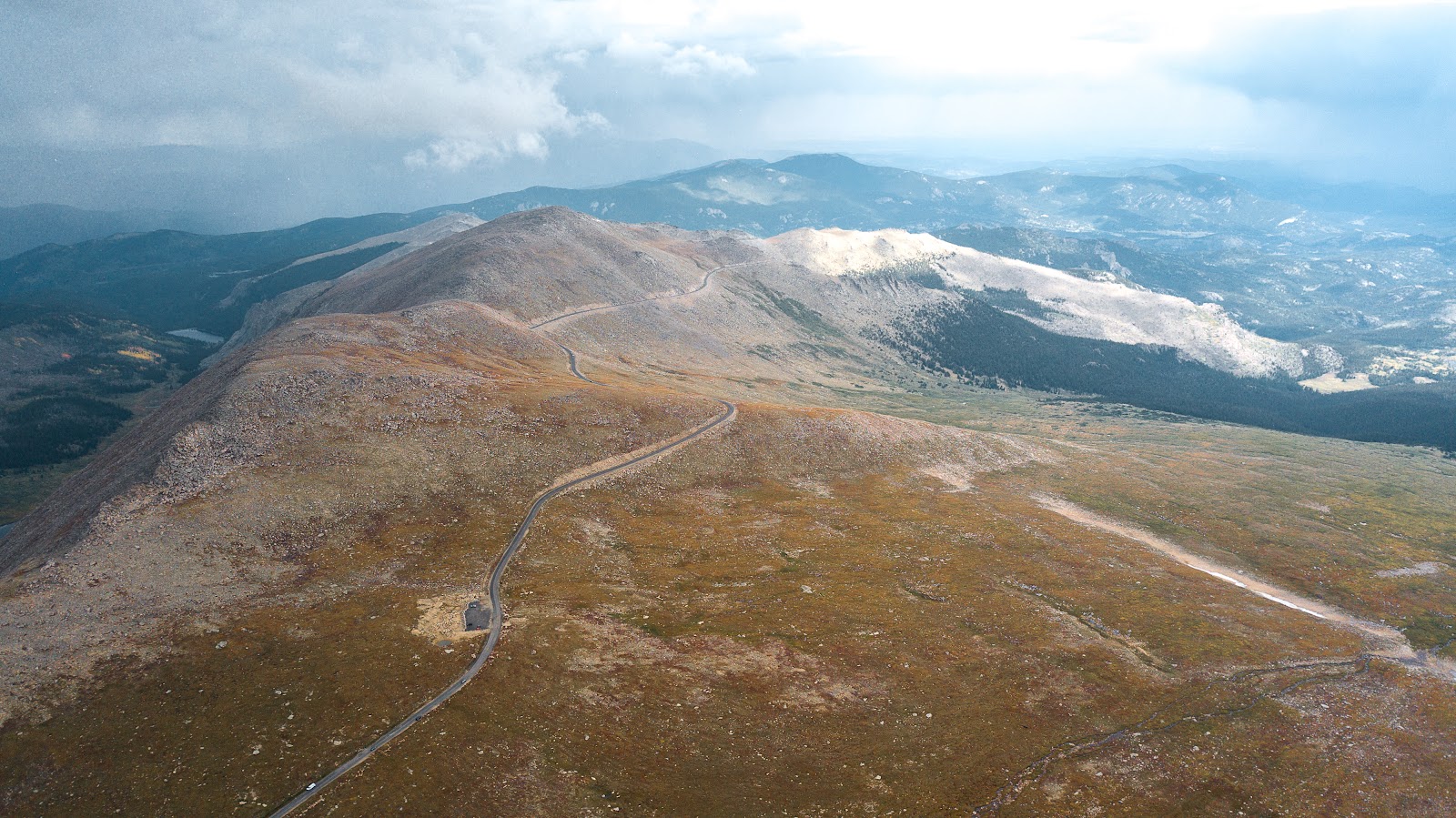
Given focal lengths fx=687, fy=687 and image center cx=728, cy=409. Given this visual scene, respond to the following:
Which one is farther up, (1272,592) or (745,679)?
(745,679)

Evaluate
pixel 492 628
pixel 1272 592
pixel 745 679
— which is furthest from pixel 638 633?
pixel 1272 592

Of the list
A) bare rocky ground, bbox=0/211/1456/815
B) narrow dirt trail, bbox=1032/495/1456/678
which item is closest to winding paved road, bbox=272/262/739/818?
bare rocky ground, bbox=0/211/1456/815

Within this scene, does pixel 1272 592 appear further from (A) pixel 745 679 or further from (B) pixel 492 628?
(B) pixel 492 628

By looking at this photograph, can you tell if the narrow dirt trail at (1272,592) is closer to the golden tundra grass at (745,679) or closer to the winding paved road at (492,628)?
the golden tundra grass at (745,679)

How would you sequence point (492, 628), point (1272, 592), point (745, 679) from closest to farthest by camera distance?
1. point (745, 679)
2. point (492, 628)
3. point (1272, 592)

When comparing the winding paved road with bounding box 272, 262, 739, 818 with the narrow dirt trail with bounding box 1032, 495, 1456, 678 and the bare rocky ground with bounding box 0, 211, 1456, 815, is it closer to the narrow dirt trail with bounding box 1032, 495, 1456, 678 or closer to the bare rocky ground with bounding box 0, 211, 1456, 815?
the bare rocky ground with bounding box 0, 211, 1456, 815

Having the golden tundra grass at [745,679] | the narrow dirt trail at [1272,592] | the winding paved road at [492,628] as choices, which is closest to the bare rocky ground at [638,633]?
the golden tundra grass at [745,679]

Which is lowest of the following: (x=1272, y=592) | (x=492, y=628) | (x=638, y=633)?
(x=1272, y=592)

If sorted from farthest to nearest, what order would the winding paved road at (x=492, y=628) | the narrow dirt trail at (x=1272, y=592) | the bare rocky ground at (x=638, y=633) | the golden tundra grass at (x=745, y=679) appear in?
the narrow dirt trail at (x=1272, y=592) → the bare rocky ground at (x=638, y=633) → the golden tundra grass at (x=745, y=679) → the winding paved road at (x=492, y=628)

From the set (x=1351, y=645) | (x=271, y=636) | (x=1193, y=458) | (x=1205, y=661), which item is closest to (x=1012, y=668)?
(x=1205, y=661)

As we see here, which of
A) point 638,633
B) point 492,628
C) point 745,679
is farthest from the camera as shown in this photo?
point 638,633
